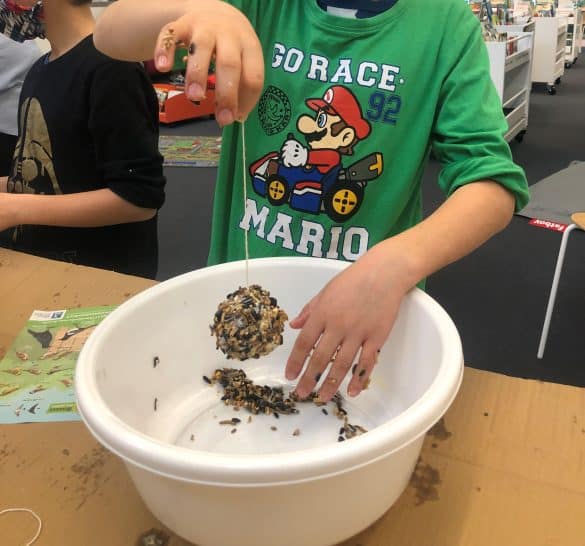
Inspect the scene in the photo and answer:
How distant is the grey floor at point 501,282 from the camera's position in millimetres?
1729

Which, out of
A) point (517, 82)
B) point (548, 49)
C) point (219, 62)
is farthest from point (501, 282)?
point (548, 49)

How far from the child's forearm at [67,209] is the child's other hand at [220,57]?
60 cm

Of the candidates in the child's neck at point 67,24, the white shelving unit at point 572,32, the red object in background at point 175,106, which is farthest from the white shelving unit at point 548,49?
the child's neck at point 67,24

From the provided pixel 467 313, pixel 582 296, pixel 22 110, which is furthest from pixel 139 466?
pixel 582 296

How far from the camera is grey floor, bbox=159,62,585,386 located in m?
1.73

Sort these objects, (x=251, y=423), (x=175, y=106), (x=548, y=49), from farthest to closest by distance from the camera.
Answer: (x=548, y=49)
(x=175, y=106)
(x=251, y=423)

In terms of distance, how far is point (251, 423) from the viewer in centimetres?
64

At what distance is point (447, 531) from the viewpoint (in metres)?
0.51

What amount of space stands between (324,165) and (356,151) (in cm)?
4

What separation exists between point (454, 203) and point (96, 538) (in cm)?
47

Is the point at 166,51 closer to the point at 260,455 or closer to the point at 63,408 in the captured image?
the point at 260,455

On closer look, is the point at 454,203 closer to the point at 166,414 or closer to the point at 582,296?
the point at 166,414

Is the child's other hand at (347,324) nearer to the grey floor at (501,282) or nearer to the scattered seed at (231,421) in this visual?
the scattered seed at (231,421)

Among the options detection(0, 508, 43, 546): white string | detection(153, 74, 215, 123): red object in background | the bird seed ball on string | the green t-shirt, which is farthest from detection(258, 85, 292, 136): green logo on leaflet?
detection(153, 74, 215, 123): red object in background
